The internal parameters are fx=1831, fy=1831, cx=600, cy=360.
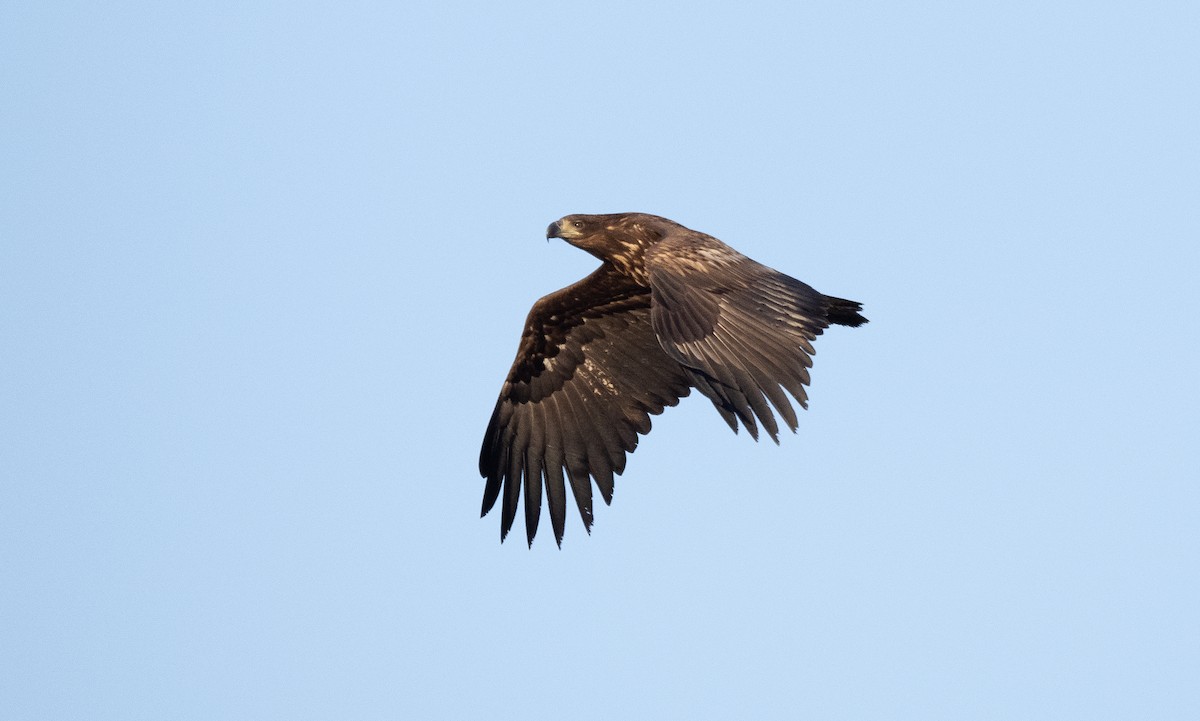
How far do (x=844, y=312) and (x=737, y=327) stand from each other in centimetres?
169

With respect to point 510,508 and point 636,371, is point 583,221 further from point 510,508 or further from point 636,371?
point 510,508

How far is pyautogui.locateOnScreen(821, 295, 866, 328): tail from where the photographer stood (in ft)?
46.3

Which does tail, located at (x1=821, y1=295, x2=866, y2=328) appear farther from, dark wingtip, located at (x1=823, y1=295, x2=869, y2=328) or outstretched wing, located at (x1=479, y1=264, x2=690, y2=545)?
outstretched wing, located at (x1=479, y1=264, x2=690, y2=545)

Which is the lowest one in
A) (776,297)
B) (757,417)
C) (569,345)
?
(757,417)

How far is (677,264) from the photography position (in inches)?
534

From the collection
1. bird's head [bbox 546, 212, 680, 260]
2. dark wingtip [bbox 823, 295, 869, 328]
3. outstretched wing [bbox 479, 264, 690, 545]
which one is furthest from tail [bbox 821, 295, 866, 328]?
outstretched wing [bbox 479, 264, 690, 545]

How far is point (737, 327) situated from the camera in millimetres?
12781

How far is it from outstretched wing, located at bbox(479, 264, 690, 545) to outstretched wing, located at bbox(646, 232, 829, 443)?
211 cm

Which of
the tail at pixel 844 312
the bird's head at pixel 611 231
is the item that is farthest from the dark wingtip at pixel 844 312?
the bird's head at pixel 611 231

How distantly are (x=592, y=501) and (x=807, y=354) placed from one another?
11.4ft

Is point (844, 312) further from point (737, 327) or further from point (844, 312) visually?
point (737, 327)

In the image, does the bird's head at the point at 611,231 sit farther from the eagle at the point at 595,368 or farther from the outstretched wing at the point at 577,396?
the outstretched wing at the point at 577,396

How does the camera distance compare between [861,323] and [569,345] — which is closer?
[861,323]

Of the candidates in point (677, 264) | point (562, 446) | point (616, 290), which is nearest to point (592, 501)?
point (562, 446)
